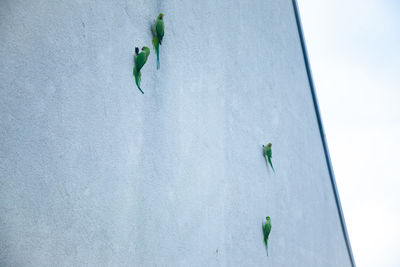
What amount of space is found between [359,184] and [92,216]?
4003mm

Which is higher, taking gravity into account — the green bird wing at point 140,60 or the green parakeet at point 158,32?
the green parakeet at point 158,32

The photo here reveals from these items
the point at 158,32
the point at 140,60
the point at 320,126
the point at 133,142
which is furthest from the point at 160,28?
the point at 320,126

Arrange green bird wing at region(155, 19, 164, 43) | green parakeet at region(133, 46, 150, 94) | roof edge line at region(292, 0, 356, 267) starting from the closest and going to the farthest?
green parakeet at region(133, 46, 150, 94)
green bird wing at region(155, 19, 164, 43)
roof edge line at region(292, 0, 356, 267)

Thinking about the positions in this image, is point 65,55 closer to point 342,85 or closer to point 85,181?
point 85,181

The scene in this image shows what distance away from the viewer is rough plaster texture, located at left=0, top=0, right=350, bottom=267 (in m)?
0.95

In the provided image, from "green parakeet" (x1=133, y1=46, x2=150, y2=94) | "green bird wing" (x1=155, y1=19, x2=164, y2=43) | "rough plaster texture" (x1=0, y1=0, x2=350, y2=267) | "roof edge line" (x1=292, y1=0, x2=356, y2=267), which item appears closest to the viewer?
"rough plaster texture" (x1=0, y1=0, x2=350, y2=267)

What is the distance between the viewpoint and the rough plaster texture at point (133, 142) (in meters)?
0.95

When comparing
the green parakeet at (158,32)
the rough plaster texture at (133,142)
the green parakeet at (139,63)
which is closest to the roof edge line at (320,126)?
the rough plaster texture at (133,142)

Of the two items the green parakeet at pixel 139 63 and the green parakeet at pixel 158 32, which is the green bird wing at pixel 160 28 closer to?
the green parakeet at pixel 158 32

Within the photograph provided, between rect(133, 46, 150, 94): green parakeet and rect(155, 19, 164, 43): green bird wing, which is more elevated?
rect(155, 19, 164, 43): green bird wing

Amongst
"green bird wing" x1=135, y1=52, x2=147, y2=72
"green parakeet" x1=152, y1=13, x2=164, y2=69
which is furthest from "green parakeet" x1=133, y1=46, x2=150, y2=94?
"green parakeet" x1=152, y1=13, x2=164, y2=69

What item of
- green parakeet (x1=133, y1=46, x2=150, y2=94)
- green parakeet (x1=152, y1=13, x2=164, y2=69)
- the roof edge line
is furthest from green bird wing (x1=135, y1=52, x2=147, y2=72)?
the roof edge line

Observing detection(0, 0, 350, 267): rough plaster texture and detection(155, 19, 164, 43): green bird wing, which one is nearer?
detection(0, 0, 350, 267): rough plaster texture

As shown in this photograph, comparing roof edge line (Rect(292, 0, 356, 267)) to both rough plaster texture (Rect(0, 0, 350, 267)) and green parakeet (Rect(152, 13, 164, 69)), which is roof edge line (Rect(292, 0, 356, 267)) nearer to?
rough plaster texture (Rect(0, 0, 350, 267))
